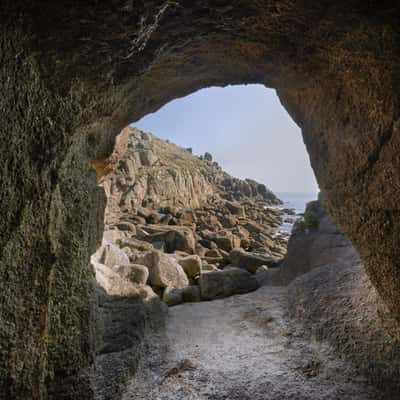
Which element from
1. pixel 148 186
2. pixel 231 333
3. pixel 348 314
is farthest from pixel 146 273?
pixel 148 186

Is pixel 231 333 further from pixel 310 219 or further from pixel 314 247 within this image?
pixel 310 219

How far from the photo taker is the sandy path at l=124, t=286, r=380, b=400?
2.32 meters

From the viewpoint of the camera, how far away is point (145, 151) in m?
30.2

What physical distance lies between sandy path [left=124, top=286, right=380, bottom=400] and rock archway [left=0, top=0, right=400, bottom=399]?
2.87 feet

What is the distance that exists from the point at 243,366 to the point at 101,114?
310cm

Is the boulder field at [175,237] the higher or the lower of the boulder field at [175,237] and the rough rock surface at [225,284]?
the higher

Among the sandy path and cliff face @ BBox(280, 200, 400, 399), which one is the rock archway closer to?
cliff face @ BBox(280, 200, 400, 399)

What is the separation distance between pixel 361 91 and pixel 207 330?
3543mm

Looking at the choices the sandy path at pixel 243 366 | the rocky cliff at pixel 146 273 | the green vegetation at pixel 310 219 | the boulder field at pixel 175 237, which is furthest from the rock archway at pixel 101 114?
the green vegetation at pixel 310 219

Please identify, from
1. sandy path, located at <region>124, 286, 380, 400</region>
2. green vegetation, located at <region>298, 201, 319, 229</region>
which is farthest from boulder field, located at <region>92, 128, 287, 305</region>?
green vegetation, located at <region>298, 201, 319, 229</region>

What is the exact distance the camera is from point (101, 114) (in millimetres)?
2340

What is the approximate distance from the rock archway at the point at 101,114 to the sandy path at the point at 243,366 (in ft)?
2.87

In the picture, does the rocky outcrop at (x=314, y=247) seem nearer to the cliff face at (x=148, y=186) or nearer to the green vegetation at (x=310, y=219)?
the green vegetation at (x=310, y=219)

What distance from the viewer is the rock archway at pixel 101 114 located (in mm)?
1298
